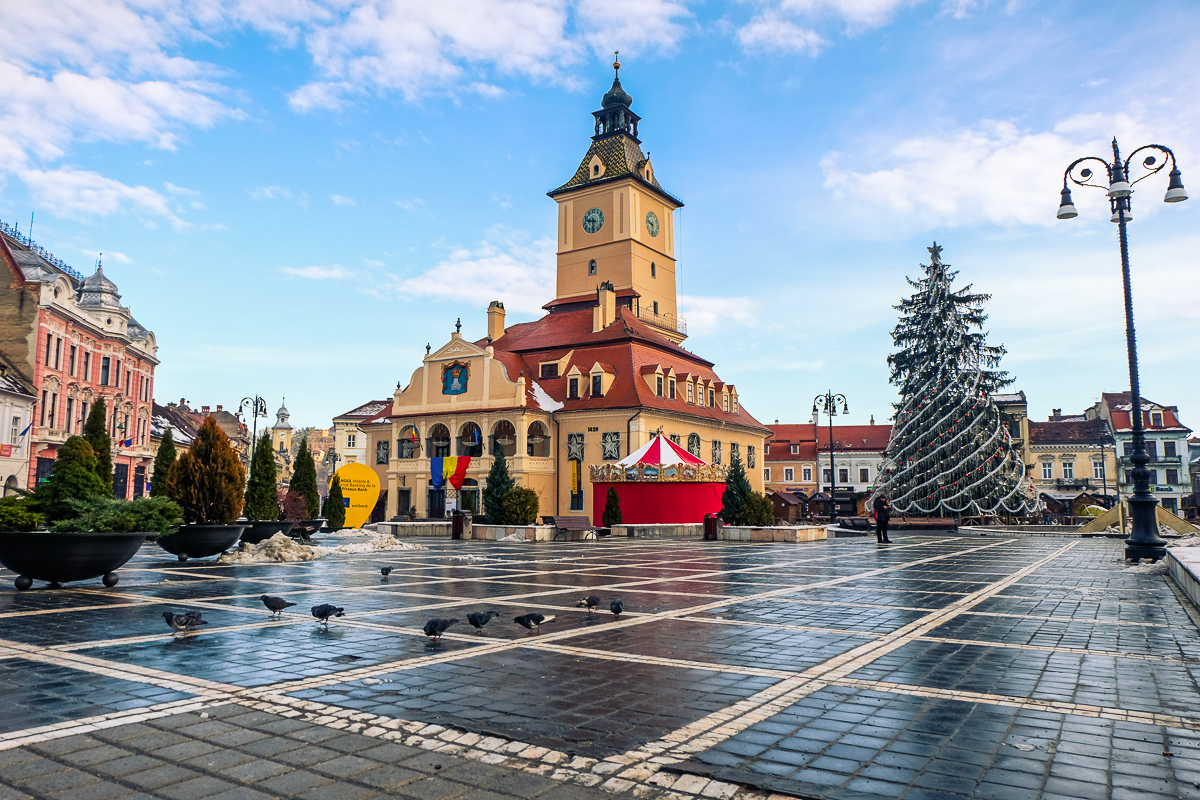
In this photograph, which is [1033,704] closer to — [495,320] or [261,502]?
[261,502]

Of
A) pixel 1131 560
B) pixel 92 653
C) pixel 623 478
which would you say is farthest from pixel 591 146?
pixel 92 653

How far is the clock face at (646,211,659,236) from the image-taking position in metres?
59.2

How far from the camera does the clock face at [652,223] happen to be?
194ft

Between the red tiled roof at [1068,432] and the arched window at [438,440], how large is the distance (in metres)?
59.5

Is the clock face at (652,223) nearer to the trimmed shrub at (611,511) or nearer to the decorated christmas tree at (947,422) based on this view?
the decorated christmas tree at (947,422)

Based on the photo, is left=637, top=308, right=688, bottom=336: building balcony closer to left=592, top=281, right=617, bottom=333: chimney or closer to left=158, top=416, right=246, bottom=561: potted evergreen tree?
left=592, top=281, right=617, bottom=333: chimney

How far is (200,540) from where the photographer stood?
55.7ft

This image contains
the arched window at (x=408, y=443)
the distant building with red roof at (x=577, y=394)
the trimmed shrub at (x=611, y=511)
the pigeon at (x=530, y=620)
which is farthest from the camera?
the arched window at (x=408, y=443)

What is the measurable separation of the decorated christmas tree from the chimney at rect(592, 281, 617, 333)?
17144 mm

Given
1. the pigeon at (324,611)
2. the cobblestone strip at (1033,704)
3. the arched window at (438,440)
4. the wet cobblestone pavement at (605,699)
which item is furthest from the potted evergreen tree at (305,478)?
the cobblestone strip at (1033,704)

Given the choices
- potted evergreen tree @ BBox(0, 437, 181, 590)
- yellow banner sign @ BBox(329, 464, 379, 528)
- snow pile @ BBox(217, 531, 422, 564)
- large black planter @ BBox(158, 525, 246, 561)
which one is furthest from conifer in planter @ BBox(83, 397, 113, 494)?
potted evergreen tree @ BBox(0, 437, 181, 590)

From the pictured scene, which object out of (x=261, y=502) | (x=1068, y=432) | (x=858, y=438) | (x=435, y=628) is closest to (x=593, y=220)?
(x=261, y=502)

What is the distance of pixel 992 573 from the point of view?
1584 cm

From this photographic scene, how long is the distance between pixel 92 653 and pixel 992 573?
49.6 feet
